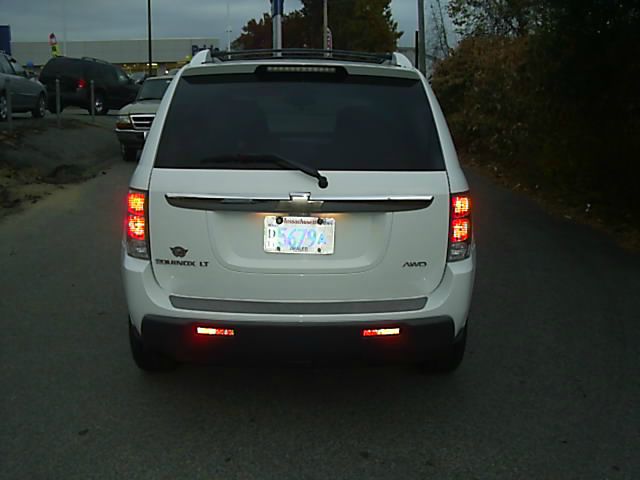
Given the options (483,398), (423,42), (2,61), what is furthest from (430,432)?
(423,42)

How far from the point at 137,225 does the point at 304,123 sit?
107 centimetres

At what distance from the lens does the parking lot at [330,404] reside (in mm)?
3600

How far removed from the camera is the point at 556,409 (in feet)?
13.9

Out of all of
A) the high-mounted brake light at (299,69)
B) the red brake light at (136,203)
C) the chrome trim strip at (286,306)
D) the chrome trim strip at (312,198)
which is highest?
the high-mounted brake light at (299,69)

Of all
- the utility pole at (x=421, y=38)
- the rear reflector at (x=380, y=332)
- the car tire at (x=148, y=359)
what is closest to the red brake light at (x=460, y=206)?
the rear reflector at (x=380, y=332)

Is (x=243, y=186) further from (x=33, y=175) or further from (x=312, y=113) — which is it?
(x=33, y=175)

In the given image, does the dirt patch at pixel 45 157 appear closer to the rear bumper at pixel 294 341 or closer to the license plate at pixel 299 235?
the rear bumper at pixel 294 341

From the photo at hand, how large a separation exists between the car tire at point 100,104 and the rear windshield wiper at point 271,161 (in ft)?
81.1

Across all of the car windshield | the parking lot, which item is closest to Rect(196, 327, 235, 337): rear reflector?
the parking lot

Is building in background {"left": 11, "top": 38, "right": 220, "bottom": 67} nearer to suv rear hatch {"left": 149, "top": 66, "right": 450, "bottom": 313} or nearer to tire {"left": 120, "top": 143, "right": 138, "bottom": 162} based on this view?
tire {"left": 120, "top": 143, "right": 138, "bottom": 162}

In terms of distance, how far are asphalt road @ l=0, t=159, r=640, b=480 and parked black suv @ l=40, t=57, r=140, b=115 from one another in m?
21.2

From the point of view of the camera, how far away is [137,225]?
377 cm

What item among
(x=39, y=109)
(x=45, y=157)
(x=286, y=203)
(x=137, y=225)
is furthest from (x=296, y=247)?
(x=39, y=109)

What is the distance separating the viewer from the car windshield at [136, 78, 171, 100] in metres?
17.3
